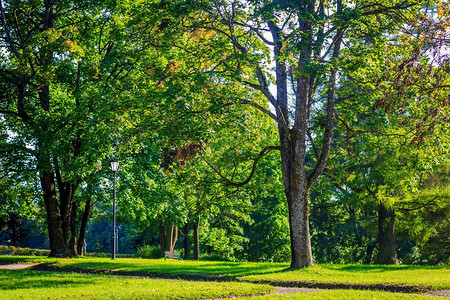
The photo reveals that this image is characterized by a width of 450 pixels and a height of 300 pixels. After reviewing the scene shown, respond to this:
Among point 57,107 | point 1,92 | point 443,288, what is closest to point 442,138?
point 443,288

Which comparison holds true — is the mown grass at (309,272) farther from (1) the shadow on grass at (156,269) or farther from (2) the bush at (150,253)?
(2) the bush at (150,253)

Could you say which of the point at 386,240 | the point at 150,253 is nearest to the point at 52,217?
the point at 150,253

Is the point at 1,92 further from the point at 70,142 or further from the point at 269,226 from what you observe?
the point at 269,226

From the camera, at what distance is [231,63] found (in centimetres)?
1612

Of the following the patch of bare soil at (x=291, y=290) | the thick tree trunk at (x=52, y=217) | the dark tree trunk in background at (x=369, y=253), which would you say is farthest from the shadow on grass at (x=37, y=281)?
the dark tree trunk in background at (x=369, y=253)

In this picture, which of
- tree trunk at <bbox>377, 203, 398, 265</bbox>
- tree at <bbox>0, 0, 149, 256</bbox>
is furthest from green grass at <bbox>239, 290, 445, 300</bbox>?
tree trunk at <bbox>377, 203, 398, 265</bbox>

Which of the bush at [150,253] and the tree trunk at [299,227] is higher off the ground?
the tree trunk at [299,227]

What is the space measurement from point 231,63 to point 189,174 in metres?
5.03

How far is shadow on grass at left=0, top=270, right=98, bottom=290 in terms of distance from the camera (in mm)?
13383

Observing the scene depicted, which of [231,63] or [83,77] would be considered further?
[83,77]

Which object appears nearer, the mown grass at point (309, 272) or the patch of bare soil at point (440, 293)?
the patch of bare soil at point (440, 293)

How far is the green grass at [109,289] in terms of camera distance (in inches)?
438

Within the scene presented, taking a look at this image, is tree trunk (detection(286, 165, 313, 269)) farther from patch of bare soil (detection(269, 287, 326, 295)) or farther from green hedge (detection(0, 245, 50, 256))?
green hedge (detection(0, 245, 50, 256))

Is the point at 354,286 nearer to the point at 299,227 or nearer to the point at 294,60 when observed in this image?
the point at 299,227
